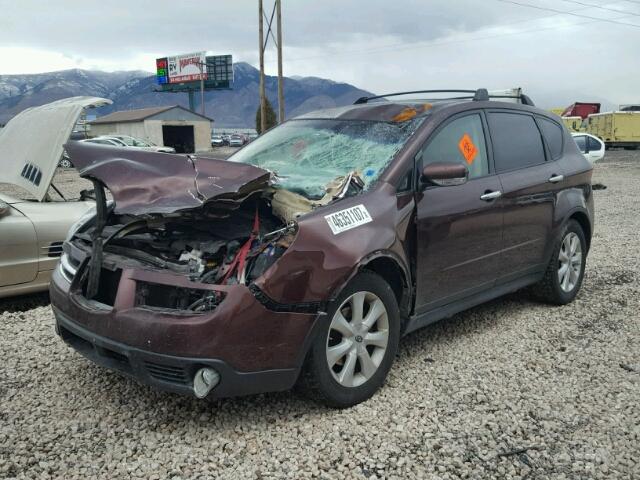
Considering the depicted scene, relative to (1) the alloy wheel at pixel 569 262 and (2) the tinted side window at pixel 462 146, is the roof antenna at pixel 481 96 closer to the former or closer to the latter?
(2) the tinted side window at pixel 462 146

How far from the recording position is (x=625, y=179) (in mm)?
20828

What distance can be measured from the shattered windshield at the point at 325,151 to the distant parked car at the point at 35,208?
1.47 m

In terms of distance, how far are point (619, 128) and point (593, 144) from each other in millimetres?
26148

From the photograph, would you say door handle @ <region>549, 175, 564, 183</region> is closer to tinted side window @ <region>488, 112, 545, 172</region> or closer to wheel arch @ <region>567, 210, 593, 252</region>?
tinted side window @ <region>488, 112, 545, 172</region>

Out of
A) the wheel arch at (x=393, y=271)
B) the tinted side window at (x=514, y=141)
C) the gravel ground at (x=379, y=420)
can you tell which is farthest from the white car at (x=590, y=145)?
the wheel arch at (x=393, y=271)

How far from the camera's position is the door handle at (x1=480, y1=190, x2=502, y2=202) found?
428cm

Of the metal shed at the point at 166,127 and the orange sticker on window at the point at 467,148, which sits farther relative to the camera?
the metal shed at the point at 166,127

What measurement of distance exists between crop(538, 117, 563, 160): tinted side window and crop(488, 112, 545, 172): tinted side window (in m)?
0.14

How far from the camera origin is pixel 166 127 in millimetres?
61188

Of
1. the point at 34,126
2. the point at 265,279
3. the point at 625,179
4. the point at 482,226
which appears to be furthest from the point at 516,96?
the point at 625,179

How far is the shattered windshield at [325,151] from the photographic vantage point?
382 cm

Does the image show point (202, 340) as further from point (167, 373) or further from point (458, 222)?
point (458, 222)

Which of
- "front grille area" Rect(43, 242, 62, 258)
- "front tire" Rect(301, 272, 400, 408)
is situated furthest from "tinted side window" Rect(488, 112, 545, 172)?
"front grille area" Rect(43, 242, 62, 258)

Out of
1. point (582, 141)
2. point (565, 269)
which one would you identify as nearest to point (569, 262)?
point (565, 269)
